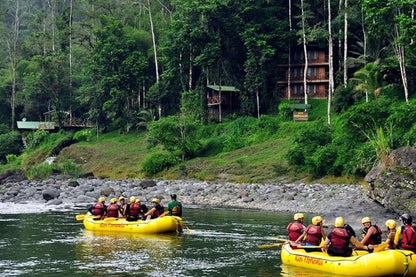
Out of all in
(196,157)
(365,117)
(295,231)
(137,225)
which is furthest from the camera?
(196,157)

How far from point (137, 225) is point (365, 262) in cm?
1175

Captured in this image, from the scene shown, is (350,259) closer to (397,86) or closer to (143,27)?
(397,86)

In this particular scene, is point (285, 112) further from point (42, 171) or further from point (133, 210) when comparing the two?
point (133, 210)

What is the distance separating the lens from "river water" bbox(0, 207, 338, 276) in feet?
61.8

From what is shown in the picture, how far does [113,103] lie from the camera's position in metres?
69.7

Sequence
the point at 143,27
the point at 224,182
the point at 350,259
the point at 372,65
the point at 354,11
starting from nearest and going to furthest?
the point at 350,259 < the point at 224,182 < the point at 372,65 < the point at 354,11 < the point at 143,27

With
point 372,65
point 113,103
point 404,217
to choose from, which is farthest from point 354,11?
point 404,217

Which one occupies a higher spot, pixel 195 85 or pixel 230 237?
pixel 195 85

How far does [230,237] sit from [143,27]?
57676mm

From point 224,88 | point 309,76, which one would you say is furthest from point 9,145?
point 309,76

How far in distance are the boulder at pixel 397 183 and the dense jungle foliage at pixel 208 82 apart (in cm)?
355

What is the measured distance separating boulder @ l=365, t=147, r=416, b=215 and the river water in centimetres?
429

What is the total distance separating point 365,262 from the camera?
1731cm

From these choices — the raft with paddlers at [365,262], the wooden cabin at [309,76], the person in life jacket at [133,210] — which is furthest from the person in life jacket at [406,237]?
the wooden cabin at [309,76]
